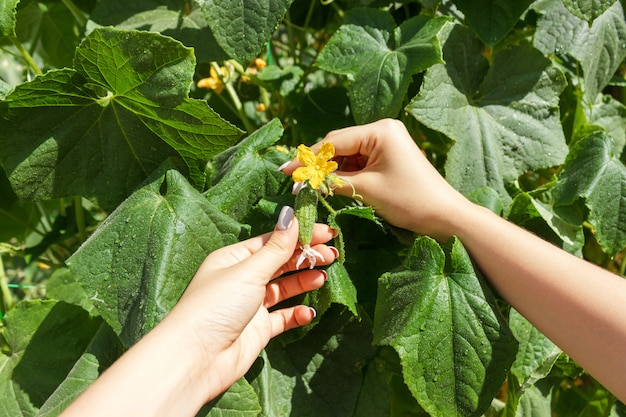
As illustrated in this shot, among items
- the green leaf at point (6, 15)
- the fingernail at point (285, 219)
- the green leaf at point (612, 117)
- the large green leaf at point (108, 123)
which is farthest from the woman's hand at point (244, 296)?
the green leaf at point (612, 117)

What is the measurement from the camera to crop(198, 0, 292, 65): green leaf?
3.52 feet

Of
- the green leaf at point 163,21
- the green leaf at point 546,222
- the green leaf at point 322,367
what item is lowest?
the green leaf at point 322,367

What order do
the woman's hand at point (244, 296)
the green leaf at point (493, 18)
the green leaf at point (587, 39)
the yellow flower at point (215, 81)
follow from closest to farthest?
the woman's hand at point (244, 296), the green leaf at point (493, 18), the green leaf at point (587, 39), the yellow flower at point (215, 81)

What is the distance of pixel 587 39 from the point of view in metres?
1.38

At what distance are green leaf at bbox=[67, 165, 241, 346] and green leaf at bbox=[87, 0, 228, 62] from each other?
0.43m

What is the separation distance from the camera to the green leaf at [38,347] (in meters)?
1.27

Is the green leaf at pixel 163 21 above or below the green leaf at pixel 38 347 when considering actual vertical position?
above

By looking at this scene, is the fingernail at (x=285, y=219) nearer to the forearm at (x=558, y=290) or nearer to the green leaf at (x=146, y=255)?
the green leaf at (x=146, y=255)

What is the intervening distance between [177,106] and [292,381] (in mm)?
588

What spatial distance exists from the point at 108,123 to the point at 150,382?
59 centimetres

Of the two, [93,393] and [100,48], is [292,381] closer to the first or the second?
[93,393]

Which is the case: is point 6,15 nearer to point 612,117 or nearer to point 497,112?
point 497,112

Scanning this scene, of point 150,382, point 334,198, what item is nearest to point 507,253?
point 334,198

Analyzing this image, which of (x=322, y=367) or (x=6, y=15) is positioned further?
(x=322, y=367)
